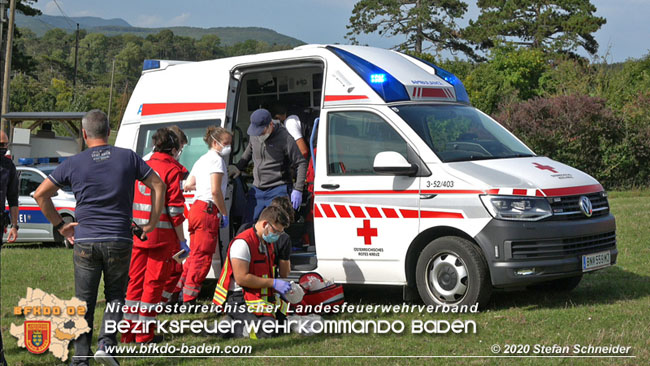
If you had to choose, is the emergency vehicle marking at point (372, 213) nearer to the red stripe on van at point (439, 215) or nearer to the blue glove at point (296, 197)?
the red stripe on van at point (439, 215)

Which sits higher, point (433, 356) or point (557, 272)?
point (557, 272)

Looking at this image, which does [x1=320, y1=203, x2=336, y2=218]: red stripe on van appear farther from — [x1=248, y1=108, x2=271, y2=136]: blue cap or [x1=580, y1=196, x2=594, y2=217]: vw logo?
[x1=580, y1=196, x2=594, y2=217]: vw logo

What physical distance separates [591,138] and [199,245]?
56.9ft

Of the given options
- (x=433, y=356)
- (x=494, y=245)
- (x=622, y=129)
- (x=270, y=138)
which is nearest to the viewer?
(x=433, y=356)

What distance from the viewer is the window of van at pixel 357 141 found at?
755 centimetres

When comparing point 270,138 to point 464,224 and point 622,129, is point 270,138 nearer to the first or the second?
point 464,224

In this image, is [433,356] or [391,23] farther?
[391,23]

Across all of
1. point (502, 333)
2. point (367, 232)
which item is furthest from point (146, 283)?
point (502, 333)

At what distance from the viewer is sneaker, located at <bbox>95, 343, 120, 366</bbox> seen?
5.58 m

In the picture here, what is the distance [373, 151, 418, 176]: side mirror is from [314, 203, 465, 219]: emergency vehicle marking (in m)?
0.36

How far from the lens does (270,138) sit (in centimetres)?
839

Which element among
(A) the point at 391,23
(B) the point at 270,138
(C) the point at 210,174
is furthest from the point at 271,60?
(A) the point at 391,23

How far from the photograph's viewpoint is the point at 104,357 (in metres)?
5.58

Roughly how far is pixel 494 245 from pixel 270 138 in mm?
2735
